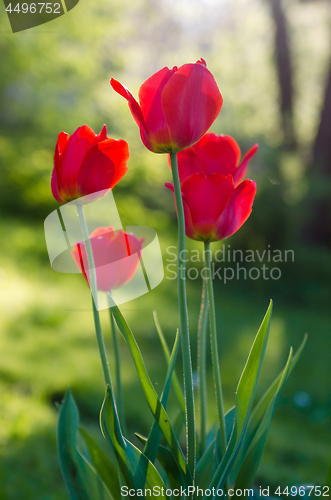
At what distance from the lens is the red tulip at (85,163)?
0.44 meters

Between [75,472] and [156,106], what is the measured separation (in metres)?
0.46

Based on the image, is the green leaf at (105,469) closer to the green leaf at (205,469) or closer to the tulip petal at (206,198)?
the green leaf at (205,469)

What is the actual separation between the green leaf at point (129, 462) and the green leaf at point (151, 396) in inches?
1.3

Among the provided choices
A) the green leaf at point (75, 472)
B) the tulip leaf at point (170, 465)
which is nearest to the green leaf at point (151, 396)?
the tulip leaf at point (170, 465)

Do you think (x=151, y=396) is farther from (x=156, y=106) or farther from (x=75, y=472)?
(x=156, y=106)

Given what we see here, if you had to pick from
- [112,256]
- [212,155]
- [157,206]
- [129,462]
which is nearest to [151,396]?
[129,462]

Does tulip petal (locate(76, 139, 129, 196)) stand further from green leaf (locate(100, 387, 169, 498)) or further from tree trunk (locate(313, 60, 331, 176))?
tree trunk (locate(313, 60, 331, 176))

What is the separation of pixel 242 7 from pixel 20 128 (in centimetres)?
287

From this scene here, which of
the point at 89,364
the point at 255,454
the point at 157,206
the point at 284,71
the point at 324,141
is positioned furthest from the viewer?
the point at 157,206

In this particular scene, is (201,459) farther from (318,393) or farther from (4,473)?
(318,393)

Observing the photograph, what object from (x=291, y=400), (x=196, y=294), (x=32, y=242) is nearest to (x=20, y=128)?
(x=32, y=242)

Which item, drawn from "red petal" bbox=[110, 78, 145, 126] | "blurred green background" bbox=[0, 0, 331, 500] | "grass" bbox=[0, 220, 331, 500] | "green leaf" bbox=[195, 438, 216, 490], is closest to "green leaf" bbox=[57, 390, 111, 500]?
"green leaf" bbox=[195, 438, 216, 490]

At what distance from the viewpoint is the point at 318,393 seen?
183cm

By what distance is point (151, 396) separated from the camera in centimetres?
45
